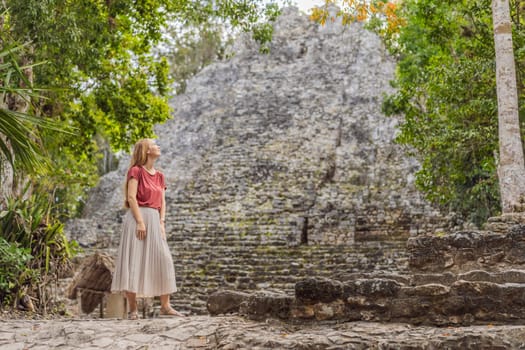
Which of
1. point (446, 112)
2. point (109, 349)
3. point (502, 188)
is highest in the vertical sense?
point (446, 112)

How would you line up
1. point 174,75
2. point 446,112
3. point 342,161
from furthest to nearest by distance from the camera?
point 174,75, point 342,161, point 446,112

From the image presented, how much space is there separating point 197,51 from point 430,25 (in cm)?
1928

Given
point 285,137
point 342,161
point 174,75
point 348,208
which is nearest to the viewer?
point 348,208

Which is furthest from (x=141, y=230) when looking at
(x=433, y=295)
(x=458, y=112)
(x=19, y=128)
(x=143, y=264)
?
(x=458, y=112)

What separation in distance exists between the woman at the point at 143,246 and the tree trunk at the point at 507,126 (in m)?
3.16

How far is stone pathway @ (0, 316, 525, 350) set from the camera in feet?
10.2

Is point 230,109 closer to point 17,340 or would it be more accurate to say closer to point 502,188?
point 502,188

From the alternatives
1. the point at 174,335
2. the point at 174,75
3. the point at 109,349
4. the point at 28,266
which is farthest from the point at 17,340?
the point at 174,75

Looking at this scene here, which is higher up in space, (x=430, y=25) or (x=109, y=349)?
(x=430, y=25)

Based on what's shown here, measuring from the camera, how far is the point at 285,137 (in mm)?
16844

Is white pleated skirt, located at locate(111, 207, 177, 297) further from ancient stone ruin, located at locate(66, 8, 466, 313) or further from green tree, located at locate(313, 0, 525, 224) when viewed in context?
green tree, located at locate(313, 0, 525, 224)

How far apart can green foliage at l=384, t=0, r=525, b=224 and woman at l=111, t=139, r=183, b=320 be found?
498 centimetres

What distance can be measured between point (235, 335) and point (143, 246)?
4.75 feet

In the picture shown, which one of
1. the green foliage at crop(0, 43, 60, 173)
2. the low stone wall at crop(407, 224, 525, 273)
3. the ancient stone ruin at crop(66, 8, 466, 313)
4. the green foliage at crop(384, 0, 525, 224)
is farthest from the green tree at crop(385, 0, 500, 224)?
the green foliage at crop(0, 43, 60, 173)
